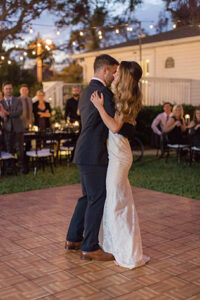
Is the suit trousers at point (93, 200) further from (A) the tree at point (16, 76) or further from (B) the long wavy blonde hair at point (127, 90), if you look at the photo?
(A) the tree at point (16, 76)

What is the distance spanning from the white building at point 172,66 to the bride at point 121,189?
39.5ft

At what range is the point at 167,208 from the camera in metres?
6.55

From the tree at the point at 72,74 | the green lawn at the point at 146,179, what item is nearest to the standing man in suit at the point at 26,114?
the green lawn at the point at 146,179

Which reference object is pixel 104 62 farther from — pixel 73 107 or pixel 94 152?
pixel 73 107

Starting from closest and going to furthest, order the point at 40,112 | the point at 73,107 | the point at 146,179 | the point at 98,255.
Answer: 1. the point at 98,255
2. the point at 146,179
3. the point at 40,112
4. the point at 73,107

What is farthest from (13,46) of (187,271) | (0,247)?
(187,271)

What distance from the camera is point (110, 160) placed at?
4.16 metres

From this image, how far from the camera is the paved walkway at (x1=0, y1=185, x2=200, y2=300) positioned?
3693 mm

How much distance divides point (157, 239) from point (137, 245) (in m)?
0.98

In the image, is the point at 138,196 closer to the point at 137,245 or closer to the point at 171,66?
the point at 137,245

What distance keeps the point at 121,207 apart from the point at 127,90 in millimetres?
1064

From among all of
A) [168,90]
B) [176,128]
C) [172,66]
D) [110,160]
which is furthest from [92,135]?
[172,66]

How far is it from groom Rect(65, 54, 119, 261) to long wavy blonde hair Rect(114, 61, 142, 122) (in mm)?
92

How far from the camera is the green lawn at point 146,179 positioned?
7988 millimetres
